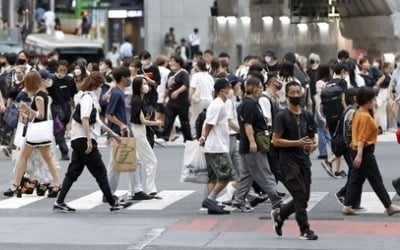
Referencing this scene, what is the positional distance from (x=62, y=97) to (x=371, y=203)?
7442 millimetres

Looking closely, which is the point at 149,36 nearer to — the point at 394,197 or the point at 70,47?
the point at 70,47

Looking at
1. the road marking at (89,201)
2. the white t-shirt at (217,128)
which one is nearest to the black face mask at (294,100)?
the white t-shirt at (217,128)

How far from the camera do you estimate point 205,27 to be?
47906 mm

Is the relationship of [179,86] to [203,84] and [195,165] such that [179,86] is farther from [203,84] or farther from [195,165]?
[195,165]

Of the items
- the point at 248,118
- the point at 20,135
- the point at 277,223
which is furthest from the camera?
the point at 20,135

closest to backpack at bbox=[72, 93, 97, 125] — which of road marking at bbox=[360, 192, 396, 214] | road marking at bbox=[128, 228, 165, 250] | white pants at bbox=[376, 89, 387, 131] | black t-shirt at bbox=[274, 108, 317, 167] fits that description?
road marking at bbox=[128, 228, 165, 250]

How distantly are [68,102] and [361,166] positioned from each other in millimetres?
8586

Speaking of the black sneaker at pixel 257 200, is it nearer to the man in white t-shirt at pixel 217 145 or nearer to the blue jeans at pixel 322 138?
the man in white t-shirt at pixel 217 145

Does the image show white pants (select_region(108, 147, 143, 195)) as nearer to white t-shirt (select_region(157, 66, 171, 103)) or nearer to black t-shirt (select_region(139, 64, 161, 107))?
black t-shirt (select_region(139, 64, 161, 107))

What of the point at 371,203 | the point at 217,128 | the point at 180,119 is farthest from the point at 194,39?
the point at 217,128

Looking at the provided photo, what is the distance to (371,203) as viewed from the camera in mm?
17188

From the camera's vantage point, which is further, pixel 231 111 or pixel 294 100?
pixel 231 111

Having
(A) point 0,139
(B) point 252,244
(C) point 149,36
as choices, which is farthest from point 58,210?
(C) point 149,36

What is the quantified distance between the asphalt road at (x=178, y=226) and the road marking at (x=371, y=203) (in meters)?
0.01
